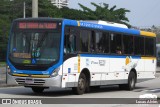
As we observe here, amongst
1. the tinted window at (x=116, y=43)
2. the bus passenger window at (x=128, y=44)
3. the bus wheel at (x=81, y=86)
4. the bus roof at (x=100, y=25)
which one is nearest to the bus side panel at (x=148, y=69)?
the bus roof at (x=100, y=25)

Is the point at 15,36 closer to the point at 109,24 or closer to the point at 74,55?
the point at 74,55

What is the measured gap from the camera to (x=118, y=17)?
81.3 metres

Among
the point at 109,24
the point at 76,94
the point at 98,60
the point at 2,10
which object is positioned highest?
the point at 2,10

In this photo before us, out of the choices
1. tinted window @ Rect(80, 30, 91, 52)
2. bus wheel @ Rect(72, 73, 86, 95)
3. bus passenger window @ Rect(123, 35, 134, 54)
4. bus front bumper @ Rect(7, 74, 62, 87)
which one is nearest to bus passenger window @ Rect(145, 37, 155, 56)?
bus passenger window @ Rect(123, 35, 134, 54)

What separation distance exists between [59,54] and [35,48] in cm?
95

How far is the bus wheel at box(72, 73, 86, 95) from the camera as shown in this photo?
60.5 feet

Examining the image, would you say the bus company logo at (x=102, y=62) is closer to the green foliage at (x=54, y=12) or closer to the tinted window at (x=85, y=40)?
the tinted window at (x=85, y=40)

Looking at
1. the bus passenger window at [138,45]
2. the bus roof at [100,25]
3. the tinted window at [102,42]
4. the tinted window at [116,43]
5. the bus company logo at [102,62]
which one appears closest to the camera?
the bus roof at [100,25]

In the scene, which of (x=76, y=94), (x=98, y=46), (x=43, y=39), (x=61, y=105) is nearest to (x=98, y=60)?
(x=98, y=46)

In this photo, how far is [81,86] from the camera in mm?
18703

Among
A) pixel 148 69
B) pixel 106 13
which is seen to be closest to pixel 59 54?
pixel 148 69

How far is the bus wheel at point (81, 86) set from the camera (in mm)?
18453

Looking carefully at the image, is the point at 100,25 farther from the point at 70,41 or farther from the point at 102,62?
the point at 70,41

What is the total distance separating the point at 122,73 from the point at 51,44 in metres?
5.81
